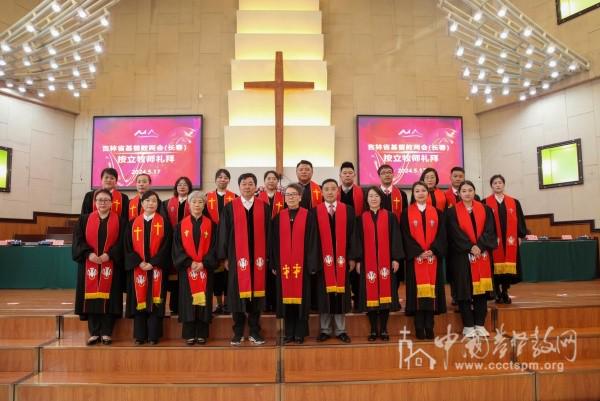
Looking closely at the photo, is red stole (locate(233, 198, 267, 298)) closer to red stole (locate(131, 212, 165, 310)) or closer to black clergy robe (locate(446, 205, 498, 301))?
red stole (locate(131, 212, 165, 310))

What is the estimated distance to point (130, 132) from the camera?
8125 mm

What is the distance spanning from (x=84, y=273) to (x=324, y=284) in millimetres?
1866

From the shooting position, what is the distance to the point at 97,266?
3623 millimetres

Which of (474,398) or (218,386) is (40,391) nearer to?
(218,386)

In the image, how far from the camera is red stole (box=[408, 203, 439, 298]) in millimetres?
3600

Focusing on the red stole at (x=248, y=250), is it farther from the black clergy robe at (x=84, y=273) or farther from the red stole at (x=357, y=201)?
the black clergy robe at (x=84, y=273)

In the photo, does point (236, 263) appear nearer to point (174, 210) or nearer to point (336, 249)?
point (336, 249)

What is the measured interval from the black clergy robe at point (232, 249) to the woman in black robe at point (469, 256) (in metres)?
1.51

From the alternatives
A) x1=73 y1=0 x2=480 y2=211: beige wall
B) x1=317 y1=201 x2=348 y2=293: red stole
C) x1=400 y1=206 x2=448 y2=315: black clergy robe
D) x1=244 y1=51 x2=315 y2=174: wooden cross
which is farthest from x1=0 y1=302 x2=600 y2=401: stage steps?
x1=73 y1=0 x2=480 y2=211: beige wall

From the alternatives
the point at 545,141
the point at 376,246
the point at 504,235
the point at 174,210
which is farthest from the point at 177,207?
the point at 545,141

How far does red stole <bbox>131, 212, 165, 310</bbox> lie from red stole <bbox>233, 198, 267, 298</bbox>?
24.1 inches

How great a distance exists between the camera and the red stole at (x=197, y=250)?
3.49 metres

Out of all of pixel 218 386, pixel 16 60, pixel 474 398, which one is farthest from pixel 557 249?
pixel 16 60

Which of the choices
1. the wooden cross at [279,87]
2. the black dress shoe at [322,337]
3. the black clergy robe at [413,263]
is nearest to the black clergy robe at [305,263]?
the black dress shoe at [322,337]
